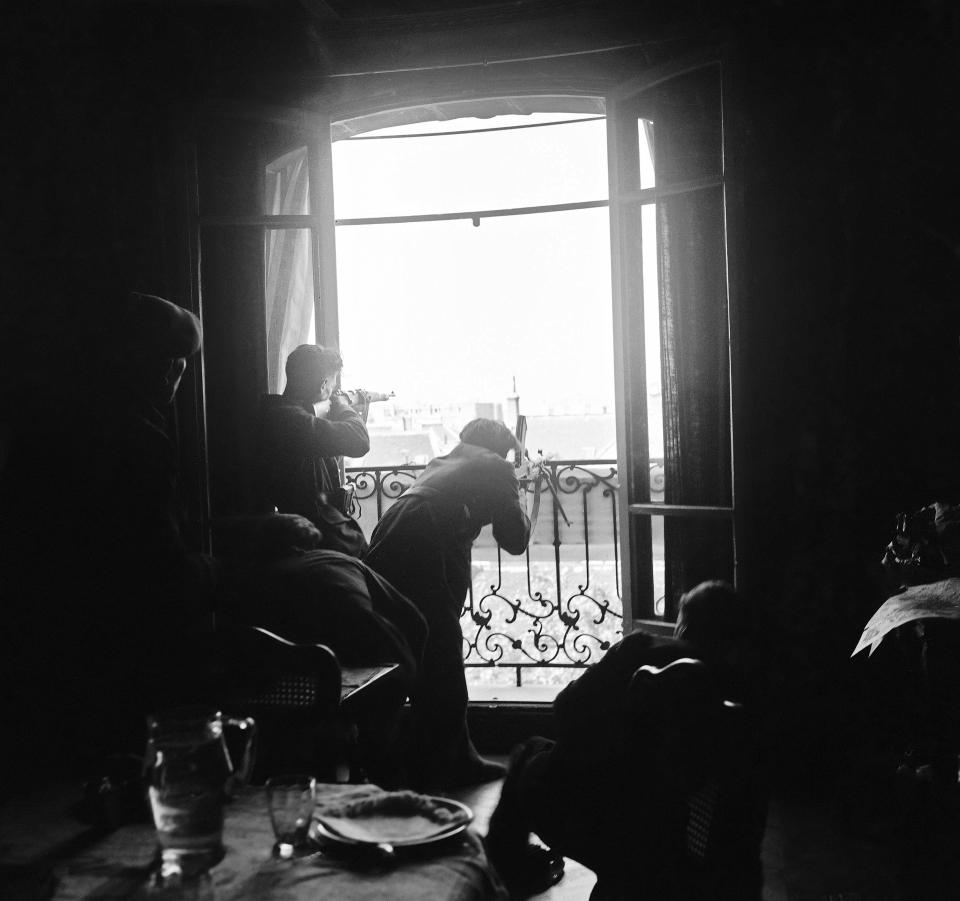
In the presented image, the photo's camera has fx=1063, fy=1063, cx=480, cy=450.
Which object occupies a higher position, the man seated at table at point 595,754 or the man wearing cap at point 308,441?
the man wearing cap at point 308,441

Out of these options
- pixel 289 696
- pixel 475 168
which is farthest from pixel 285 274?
pixel 475 168

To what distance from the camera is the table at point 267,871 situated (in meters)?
1.18

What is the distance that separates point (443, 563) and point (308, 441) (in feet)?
2.05

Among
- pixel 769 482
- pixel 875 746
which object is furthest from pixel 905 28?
pixel 875 746

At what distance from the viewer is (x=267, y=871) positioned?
1.24m

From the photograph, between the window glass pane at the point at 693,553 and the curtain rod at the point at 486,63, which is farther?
the curtain rod at the point at 486,63

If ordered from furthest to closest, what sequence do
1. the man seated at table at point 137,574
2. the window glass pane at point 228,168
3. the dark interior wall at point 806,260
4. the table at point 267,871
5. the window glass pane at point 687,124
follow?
the window glass pane at point 228,168
the window glass pane at point 687,124
the dark interior wall at point 806,260
the man seated at table at point 137,574
the table at point 267,871

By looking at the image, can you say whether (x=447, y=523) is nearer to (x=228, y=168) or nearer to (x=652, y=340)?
(x=652, y=340)

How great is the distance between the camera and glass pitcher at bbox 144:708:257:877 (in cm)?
119

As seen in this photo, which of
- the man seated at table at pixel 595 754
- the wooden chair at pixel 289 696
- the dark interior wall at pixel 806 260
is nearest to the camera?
the man seated at table at pixel 595 754

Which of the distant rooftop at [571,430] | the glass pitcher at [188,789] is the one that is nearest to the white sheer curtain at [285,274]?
the glass pitcher at [188,789]

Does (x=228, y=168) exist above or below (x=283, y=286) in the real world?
above

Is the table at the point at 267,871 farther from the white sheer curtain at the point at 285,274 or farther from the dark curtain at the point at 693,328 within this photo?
the white sheer curtain at the point at 285,274

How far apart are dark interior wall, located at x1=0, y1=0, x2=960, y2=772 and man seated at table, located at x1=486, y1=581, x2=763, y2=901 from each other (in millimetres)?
1523
